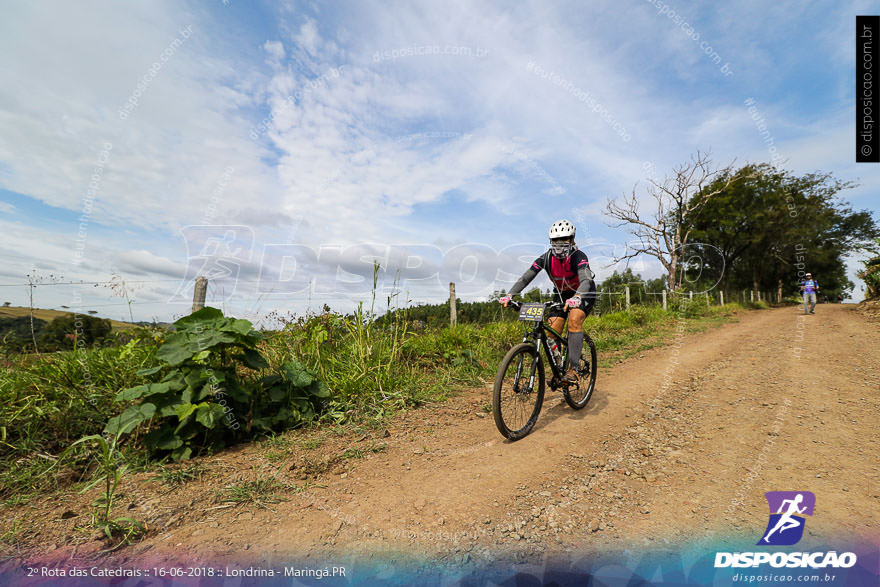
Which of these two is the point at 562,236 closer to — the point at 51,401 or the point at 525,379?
the point at 525,379

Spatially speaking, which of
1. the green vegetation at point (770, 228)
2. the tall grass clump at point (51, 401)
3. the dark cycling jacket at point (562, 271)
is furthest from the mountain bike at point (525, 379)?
the green vegetation at point (770, 228)

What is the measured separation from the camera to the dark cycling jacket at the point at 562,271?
434 cm

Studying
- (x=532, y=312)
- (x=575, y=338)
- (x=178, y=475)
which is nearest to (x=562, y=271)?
(x=575, y=338)

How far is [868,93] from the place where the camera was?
272 inches

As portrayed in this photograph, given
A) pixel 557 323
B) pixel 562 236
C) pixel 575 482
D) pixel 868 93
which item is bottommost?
pixel 575 482

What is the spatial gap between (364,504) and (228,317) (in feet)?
7.08

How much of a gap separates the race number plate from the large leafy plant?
108 inches

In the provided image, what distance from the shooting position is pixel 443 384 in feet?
17.7

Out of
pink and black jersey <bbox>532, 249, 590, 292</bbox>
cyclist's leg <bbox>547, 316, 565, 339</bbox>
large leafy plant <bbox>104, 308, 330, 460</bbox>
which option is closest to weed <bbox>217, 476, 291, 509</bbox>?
large leafy plant <bbox>104, 308, 330, 460</bbox>

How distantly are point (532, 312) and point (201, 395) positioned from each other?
3.29 metres

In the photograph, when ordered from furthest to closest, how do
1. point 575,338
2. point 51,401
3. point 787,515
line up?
point 575,338
point 51,401
point 787,515

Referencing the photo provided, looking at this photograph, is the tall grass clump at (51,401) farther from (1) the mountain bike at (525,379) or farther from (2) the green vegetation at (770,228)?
(2) the green vegetation at (770,228)

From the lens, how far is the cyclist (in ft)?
13.7

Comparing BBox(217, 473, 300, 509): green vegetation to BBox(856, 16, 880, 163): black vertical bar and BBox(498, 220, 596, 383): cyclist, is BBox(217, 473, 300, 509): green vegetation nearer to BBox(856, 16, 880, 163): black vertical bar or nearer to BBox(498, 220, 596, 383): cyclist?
BBox(498, 220, 596, 383): cyclist
